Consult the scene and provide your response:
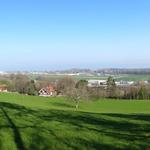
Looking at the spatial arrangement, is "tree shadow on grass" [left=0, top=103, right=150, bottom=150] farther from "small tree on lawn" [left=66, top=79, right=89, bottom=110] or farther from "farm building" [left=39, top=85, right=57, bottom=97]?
"farm building" [left=39, top=85, right=57, bottom=97]

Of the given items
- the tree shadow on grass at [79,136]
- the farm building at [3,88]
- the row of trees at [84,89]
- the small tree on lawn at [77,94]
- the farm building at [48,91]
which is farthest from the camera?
the farm building at [3,88]

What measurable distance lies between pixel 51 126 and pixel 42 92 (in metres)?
93.8

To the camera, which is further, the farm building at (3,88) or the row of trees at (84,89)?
the farm building at (3,88)

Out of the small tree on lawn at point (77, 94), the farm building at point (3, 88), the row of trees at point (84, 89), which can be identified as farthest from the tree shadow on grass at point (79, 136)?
the farm building at point (3, 88)

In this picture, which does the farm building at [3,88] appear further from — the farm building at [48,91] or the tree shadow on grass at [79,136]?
the tree shadow on grass at [79,136]

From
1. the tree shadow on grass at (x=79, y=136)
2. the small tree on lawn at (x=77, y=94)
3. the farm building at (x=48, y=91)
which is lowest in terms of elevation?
the farm building at (x=48, y=91)

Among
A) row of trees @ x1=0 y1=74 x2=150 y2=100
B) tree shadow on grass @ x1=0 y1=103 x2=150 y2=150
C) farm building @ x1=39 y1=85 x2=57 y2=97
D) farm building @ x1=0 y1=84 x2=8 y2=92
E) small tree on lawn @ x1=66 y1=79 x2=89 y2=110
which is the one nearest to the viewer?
tree shadow on grass @ x1=0 y1=103 x2=150 y2=150

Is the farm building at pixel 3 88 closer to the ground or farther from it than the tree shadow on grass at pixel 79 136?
closer to the ground

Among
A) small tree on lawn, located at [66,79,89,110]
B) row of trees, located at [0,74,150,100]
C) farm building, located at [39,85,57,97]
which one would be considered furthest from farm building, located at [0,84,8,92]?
small tree on lawn, located at [66,79,89,110]

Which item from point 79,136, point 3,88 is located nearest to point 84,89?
point 3,88

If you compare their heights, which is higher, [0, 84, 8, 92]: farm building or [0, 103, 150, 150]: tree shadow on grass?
[0, 103, 150, 150]: tree shadow on grass

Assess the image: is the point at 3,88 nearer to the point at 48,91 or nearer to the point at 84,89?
the point at 48,91

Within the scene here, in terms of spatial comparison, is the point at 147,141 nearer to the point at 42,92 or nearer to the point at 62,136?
the point at 62,136

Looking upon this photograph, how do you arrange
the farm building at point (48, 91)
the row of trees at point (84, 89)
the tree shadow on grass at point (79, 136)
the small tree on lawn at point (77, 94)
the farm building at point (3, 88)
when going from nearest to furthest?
the tree shadow on grass at point (79, 136)
the small tree on lawn at point (77, 94)
the row of trees at point (84, 89)
the farm building at point (48, 91)
the farm building at point (3, 88)
